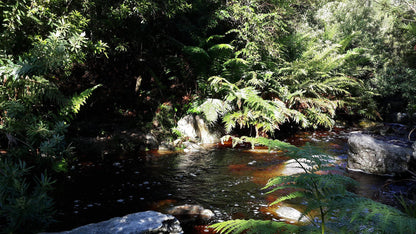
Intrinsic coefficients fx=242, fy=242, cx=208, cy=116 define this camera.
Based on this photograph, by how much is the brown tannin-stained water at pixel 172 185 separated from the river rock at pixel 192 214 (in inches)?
4.7

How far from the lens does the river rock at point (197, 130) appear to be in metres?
6.56

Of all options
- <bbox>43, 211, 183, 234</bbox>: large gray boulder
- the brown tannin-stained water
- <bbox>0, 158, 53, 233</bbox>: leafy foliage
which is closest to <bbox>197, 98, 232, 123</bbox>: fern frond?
the brown tannin-stained water

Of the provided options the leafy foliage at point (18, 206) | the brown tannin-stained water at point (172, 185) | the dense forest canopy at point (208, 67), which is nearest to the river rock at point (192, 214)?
the brown tannin-stained water at point (172, 185)

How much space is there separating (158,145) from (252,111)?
8.61 feet

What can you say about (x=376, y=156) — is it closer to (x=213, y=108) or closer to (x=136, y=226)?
(x=213, y=108)

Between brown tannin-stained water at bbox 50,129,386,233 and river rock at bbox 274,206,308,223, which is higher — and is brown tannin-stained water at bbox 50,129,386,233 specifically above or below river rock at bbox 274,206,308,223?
above

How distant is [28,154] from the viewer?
2664 millimetres

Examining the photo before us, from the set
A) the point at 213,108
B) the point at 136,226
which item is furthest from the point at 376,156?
the point at 136,226

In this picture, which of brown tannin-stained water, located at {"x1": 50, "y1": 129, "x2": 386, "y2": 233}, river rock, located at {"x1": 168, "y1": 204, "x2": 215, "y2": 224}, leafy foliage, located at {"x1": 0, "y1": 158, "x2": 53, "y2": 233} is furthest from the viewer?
brown tannin-stained water, located at {"x1": 50, "y1": 129, "x2": 386, "y2": 233}

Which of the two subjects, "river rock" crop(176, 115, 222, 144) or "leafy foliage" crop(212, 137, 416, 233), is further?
"river rock" crop(176, 115, 222, 144)

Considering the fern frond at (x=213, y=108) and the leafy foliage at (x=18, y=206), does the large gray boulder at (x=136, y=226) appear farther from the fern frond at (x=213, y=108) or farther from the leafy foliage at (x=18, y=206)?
the fern frond at (x=213, y=108)

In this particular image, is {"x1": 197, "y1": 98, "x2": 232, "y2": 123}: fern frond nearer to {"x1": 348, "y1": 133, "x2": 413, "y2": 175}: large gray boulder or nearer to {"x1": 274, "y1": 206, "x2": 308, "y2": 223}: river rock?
{"x1": 348, "y1": 133, "x2": 413, "y2": 175}: large gray boulder

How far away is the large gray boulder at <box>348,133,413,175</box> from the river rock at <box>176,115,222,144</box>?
3296 mm

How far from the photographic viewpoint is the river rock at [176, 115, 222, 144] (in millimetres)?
6559
